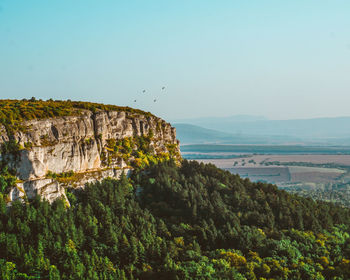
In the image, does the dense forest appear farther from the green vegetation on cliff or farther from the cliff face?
the green vegetation on cliff

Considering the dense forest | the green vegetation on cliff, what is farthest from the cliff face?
the dense forest

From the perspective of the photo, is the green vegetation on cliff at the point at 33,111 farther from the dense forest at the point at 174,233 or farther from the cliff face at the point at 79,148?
the dense forest at the point at 174,233

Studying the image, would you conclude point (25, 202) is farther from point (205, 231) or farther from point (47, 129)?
point (205, 231)

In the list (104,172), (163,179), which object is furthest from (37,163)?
(163,179)

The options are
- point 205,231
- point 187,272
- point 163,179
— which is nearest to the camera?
point 187,272

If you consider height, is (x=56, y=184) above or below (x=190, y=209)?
Answer: above

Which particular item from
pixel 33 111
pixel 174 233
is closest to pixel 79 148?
pixel 33 111
